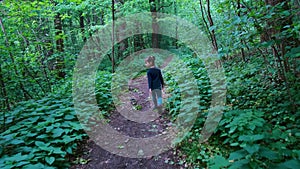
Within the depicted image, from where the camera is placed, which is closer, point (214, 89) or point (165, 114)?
point (214, 89)

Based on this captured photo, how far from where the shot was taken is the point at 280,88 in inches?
166

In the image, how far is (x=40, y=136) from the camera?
12.3 feet

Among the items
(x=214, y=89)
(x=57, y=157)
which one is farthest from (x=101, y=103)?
(x=214, y=89)

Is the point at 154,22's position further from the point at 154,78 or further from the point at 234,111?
the point at 234,111

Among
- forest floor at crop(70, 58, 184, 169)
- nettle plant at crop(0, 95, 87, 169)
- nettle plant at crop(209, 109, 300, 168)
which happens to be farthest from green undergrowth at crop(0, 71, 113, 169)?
nettle plant at crop(209, 109, 300, 168)

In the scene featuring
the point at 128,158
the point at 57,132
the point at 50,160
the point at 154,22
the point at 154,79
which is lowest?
the point at 128,158

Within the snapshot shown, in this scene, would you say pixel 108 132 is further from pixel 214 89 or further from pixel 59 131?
pixel 214 89

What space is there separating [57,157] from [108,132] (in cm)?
141

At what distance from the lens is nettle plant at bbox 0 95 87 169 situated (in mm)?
3217

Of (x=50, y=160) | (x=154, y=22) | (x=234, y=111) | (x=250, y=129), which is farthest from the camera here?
→ (x=154, y=22)

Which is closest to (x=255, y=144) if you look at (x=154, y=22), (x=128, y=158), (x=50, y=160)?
(x=128, y=158)

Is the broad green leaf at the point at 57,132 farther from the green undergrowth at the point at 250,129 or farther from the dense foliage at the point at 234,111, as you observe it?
the green undergrowth at the point at 250,129

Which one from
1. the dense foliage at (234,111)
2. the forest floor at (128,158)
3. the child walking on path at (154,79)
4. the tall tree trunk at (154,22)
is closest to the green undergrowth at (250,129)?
the dense foliage at (234,111)

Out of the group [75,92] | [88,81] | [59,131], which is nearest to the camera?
[59,131]
